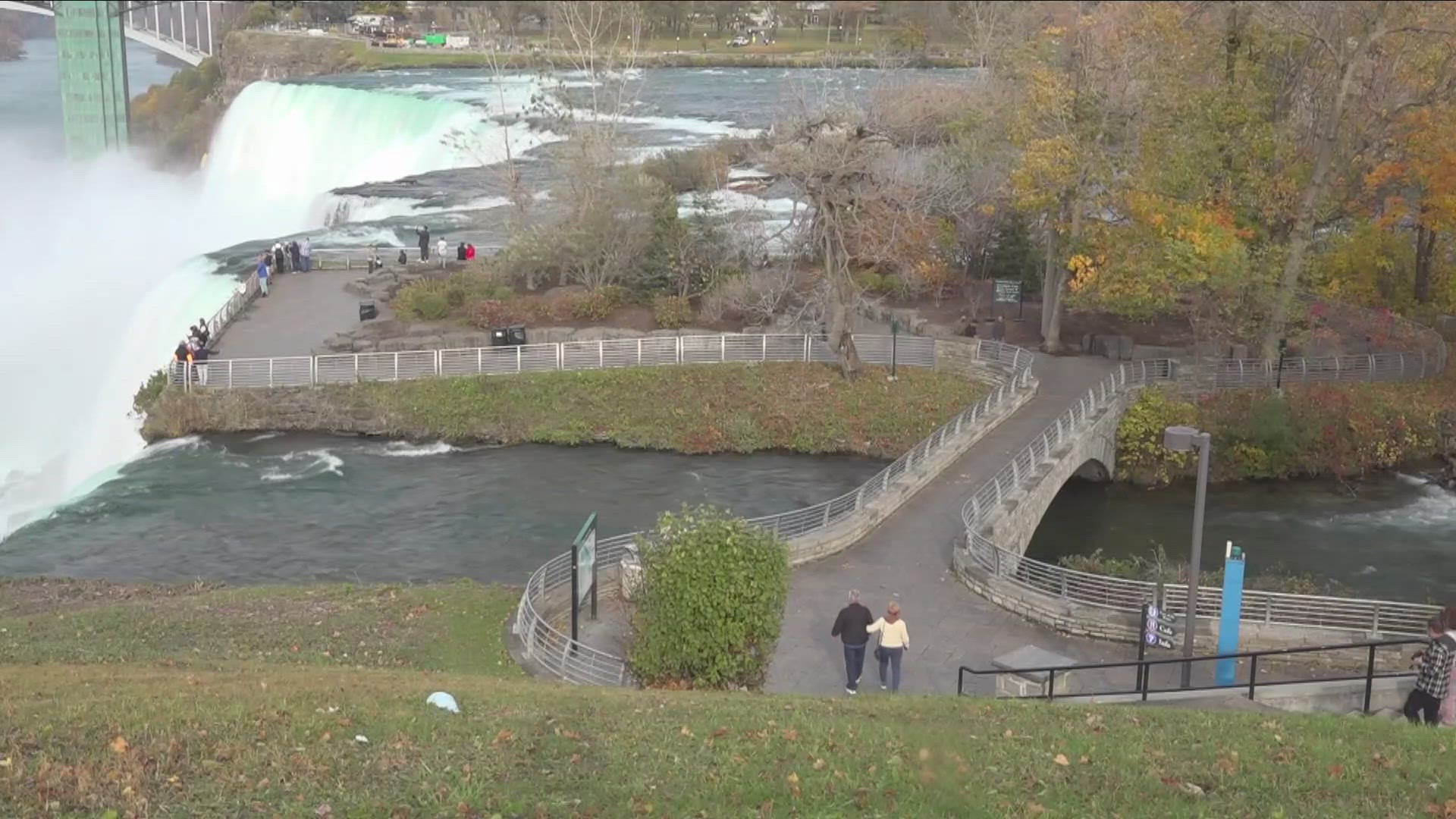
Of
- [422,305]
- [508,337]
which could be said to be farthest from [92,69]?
[508,337]

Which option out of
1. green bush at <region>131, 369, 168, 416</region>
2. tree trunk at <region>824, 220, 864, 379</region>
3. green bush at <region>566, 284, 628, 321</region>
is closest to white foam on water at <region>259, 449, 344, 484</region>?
green bush at <region>131, 369, 168, 416</region>

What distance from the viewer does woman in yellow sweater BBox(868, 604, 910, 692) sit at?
53.4 ft

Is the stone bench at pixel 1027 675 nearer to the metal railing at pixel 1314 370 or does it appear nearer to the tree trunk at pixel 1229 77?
the metal railing at pixel 1314 370

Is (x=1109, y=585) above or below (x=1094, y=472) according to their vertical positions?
above

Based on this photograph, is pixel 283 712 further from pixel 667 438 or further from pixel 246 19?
pixel 246 19

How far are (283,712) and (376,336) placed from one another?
24.1m

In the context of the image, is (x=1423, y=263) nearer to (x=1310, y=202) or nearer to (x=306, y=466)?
(x=1310, y=202)

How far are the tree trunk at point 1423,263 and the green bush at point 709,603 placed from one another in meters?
26.8

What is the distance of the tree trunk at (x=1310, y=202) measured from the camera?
29.2 metres

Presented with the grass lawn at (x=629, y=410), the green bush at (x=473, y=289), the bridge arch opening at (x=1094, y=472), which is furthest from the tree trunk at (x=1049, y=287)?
the green bush at (x=473, y=289)

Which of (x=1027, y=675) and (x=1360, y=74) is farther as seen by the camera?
(x=1360, y=74)

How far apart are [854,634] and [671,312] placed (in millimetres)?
20733

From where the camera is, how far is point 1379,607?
18391 millimetres

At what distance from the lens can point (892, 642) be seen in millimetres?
16281
